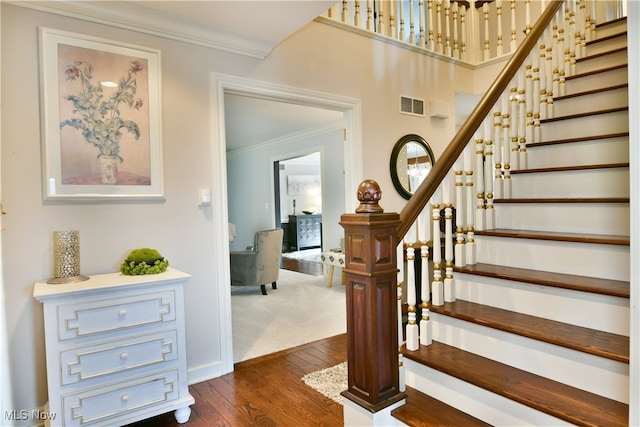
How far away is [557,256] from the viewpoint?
1964 mm

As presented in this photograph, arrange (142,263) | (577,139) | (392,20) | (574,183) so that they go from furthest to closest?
(392,20) < (577,139) < (574,183) < (142,263)

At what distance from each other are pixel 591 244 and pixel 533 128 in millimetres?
1184

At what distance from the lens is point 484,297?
203cm

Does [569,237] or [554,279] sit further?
[569,237]

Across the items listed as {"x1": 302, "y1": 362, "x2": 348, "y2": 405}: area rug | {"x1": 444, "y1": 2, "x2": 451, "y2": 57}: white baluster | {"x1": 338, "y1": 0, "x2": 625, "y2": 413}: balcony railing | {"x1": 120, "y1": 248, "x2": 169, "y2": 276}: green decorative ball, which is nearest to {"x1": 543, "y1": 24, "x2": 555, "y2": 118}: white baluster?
{"x1": 338, "y1": 0, "x2": 625, "y2": 413}: balcony railing

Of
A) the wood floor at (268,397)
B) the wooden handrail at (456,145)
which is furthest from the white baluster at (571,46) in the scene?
the wood floor at (268,397)

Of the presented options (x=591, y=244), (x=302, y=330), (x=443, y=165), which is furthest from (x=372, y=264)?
Answer: (x=302, y=330)

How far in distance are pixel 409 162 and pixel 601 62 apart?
171cm

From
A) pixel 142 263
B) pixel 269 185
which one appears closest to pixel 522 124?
pixel 142 263

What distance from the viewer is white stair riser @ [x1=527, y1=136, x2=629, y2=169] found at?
226cm

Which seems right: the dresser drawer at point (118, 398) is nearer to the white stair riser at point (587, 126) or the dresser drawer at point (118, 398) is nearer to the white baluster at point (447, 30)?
the white stair riser at point (587, 126)

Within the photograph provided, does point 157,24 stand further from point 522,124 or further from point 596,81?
point 596,81

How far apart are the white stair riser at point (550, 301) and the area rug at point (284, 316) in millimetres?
1664

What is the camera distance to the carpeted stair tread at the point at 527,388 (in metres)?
1.32
